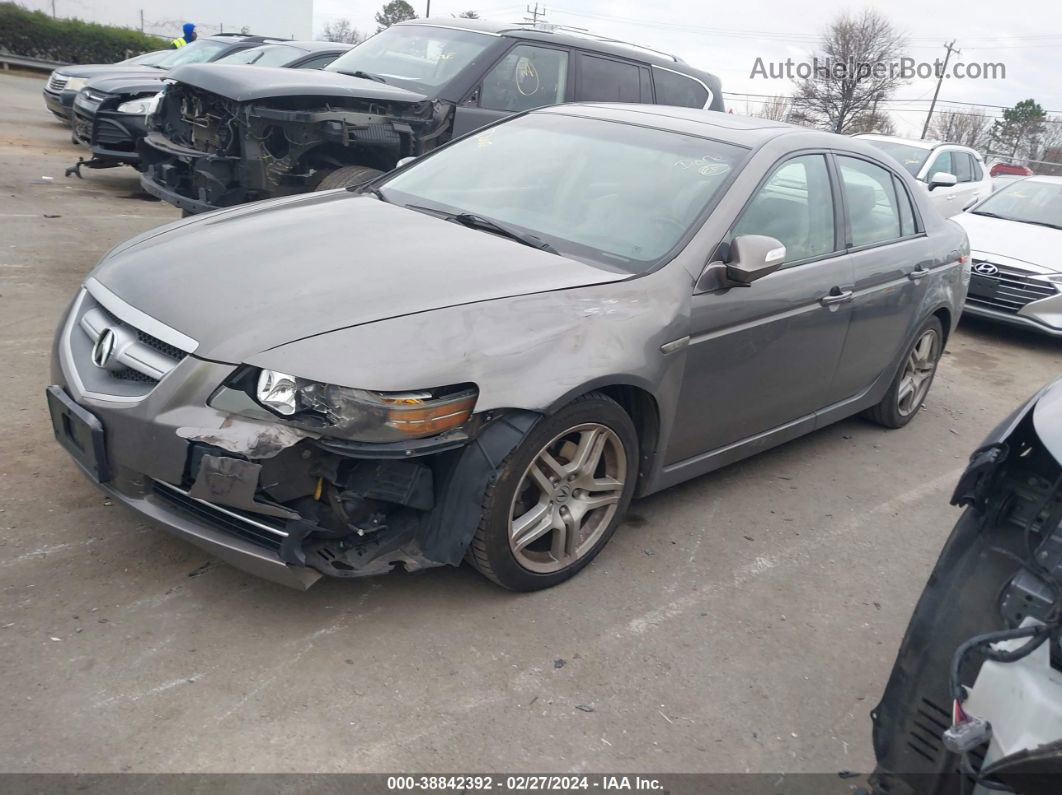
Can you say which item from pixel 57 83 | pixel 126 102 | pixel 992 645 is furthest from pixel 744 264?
pixel 57 83

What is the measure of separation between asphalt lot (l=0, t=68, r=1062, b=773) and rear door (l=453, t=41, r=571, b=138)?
13.4 feet

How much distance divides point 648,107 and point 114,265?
2.73 meters

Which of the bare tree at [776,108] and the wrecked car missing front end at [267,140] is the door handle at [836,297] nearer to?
the wrecked car missing front end at [267,140]

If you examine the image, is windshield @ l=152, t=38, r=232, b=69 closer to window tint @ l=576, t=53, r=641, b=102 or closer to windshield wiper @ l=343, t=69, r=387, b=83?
windshield wiper @ l=343, t=69, r=387, b=83

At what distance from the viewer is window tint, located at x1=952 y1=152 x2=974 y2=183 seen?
12766 millimetres

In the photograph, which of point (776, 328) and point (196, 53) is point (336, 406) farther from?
point (196, 53)

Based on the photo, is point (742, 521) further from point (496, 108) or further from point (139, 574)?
point (496, 108)

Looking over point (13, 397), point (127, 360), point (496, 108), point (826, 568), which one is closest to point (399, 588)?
point (127, 360)

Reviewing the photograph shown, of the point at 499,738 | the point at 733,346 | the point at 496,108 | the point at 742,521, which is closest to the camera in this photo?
the point at 499,738

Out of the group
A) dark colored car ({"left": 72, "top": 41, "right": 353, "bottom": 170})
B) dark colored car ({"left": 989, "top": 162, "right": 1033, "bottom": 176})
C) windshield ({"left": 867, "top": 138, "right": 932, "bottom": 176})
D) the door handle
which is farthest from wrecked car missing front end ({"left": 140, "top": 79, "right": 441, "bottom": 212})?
dark colored car ({"left": 989, "top": 162, "right": 1033, "bottom": 176})

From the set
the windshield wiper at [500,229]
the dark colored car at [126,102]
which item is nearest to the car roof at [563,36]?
the dark colored car at [126,102]

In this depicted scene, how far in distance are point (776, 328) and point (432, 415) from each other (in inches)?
72.3

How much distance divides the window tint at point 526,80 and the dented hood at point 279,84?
63 cm

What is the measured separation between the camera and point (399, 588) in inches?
133
